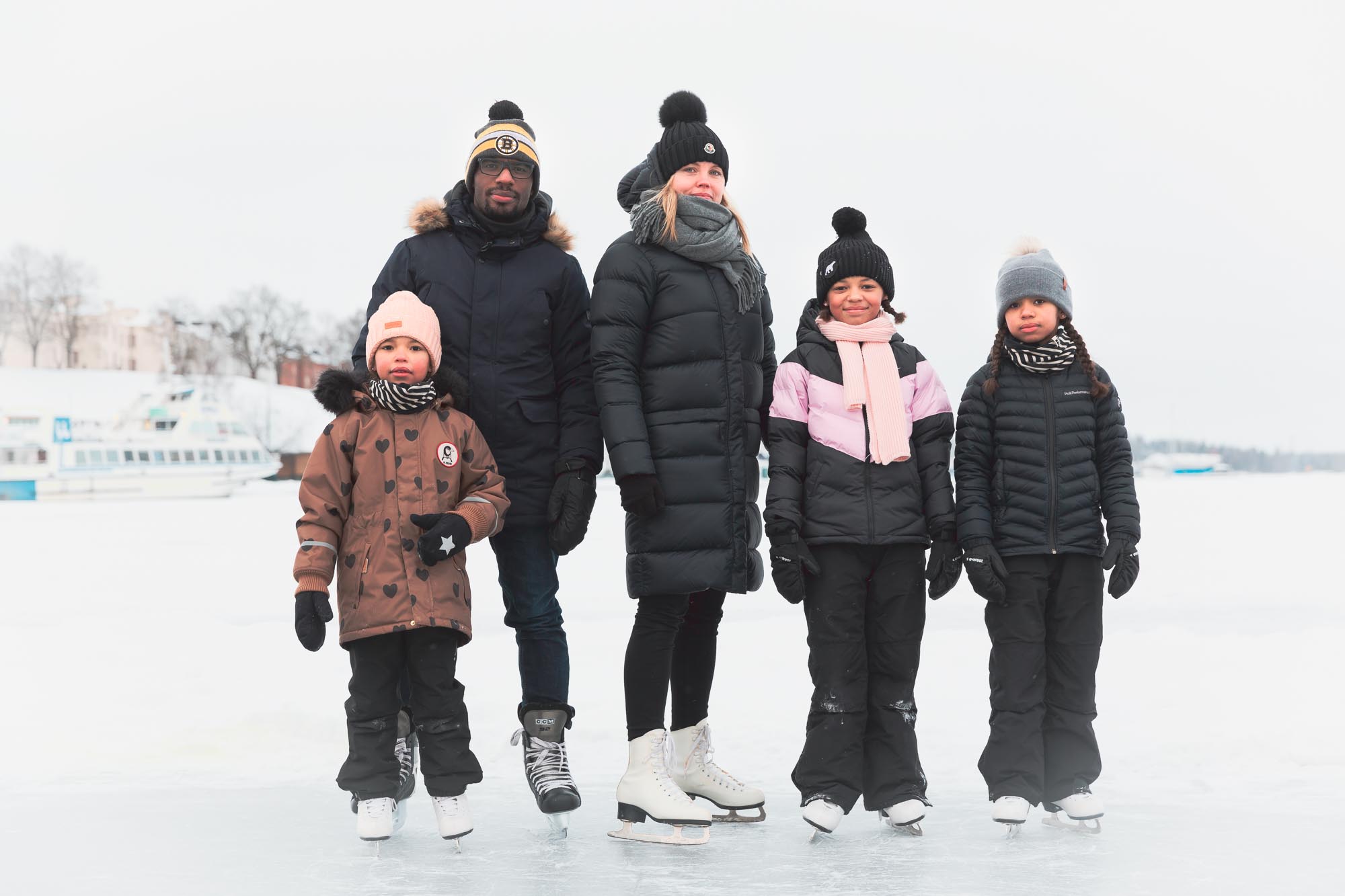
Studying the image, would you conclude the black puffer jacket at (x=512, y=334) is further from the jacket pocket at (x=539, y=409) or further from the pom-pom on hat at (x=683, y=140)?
the pom-pom on hat at (x=683, y=140)

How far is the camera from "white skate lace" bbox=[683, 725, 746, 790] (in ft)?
11.1

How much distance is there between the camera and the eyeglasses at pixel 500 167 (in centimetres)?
330

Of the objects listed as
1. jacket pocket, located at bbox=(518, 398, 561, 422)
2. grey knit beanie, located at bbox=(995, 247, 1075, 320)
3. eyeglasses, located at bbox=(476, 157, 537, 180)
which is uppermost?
eyeglasses, located at bbox=(476, 157, 537, 180)

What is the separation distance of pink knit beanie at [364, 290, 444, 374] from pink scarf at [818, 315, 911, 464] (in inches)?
42.8

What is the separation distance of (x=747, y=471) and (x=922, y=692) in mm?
2134

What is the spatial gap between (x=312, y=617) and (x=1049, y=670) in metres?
2.01

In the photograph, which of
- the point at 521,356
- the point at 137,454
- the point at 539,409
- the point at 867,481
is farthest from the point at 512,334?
the point at 137,454

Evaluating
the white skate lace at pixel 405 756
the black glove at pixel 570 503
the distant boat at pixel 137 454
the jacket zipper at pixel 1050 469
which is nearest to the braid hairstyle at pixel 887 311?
the jacket zipper at pixel 1050 469

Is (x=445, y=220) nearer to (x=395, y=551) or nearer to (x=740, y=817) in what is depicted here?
(x=395, y=551)

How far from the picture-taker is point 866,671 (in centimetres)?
321

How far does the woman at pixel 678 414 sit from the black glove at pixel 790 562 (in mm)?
125

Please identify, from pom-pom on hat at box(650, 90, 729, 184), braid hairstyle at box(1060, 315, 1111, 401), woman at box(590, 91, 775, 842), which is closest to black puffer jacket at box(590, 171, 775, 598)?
woman at box(590, 91, 775, 842)

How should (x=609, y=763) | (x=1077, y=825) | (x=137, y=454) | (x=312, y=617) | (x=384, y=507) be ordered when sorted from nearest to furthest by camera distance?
1. (x=312, y=617)
2. (x=384, y=507)
3. (x=1077, y=825)
4. (x=609, y=763)
5. (x=137, y=454)

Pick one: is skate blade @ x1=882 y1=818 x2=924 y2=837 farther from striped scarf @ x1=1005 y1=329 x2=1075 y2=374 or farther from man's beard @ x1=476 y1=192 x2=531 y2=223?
man's beard @ x1=476 y1=192 x2=531 y2=223
